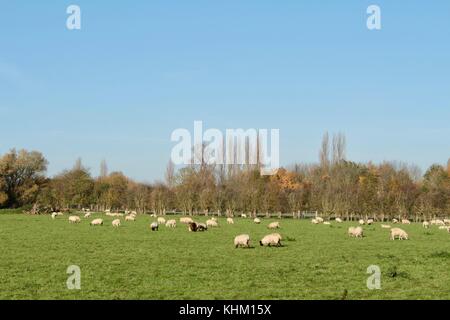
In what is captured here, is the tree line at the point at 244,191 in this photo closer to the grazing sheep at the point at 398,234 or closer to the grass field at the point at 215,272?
the grazing sheep at the point at 398,234

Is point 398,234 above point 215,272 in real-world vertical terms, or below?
below

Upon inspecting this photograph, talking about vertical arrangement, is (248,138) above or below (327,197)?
above

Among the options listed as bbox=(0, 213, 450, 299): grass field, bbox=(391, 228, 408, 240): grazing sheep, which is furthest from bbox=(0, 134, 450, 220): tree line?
bbox=(0, 213, 450, 299): grass field

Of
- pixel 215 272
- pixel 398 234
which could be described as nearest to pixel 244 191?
pixel 398 234

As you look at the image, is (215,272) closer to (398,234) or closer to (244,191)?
(398,234)

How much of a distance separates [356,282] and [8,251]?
17.4 metres

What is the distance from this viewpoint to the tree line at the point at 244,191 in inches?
3792

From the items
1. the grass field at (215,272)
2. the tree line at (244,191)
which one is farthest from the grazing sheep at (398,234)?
the tree line at (244,191)

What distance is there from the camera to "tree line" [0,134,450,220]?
96.3 m

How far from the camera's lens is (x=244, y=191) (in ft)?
333

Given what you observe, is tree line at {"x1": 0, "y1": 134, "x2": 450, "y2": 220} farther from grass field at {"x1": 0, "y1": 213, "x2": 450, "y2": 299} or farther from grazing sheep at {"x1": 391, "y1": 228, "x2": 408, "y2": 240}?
grass field at {"x1": 0, "y1": 213, "x2": 450, "y2": 299}
